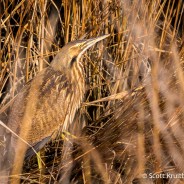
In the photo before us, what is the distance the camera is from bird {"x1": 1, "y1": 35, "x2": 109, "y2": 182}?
2496 millimetres

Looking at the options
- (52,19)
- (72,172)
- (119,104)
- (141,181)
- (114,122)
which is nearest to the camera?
(141,181)

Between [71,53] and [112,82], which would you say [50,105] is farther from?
[112,82]

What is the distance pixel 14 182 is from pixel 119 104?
2.33 feet

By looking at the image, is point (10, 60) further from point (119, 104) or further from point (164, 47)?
point (164, 47)

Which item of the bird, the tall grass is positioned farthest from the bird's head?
the tall grass

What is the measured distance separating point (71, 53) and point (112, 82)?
0.95ft

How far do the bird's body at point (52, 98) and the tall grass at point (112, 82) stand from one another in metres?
0.09

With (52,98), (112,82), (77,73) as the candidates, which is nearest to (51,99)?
(52,98)

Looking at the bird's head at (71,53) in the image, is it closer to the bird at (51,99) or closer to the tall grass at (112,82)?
the bird at (51,99)

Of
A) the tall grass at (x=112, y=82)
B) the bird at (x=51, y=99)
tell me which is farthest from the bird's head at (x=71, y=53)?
the tall grass at (x=112, y=82)

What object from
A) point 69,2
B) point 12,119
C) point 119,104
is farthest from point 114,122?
point 69,2

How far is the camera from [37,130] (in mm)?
2602

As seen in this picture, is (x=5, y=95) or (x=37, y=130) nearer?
(x=37, y=130)

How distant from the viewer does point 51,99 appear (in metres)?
2.67
